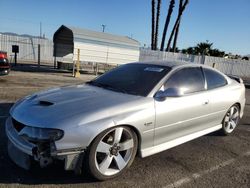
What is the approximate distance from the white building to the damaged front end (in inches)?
509

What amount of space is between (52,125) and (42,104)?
0.57 metres

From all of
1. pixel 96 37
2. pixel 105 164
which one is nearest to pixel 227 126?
pixel 105 164

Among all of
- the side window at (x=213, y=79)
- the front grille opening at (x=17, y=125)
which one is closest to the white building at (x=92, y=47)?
the side window at (x=213, y=79)

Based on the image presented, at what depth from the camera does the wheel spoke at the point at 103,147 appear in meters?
3.26

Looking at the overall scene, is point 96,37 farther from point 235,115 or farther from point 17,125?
point 17,125

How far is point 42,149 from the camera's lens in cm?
305

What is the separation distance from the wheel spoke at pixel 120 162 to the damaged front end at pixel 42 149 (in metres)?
0.53

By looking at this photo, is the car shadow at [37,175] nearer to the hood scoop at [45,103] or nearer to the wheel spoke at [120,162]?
the wheel spoke at [120,162]

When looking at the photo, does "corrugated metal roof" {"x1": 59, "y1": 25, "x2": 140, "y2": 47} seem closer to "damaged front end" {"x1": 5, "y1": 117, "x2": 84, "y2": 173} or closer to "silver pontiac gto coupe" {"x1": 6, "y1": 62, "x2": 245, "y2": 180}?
"silver pontiac gto coupe" {"x1": 6, "y1": 62, "x2": 245, "y2": 180}

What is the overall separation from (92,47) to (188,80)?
1301 cm

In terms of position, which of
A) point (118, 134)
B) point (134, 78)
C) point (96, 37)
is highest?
point (96, 37)

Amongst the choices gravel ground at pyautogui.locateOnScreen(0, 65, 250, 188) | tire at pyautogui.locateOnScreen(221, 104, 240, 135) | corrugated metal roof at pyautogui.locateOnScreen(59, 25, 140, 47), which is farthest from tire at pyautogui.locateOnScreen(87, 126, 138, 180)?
corrugated metal roof at pyautogui.locateOnScreen(59, 25, 140, 47)

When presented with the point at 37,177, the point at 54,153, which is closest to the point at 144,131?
the point at 54,153

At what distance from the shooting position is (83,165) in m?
3.24
